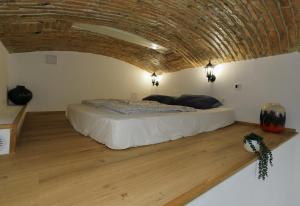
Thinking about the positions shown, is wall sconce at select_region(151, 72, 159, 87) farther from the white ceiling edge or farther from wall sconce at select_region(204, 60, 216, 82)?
wall sconce at select_region(204, 60, 216, 82)

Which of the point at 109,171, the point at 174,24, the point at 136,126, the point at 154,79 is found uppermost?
the point at 174,24

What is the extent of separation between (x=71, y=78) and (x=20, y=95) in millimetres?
1170

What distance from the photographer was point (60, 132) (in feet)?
7.92

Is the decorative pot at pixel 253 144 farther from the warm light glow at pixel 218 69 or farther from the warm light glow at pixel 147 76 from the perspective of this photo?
the warm light glow at pixel 147 76

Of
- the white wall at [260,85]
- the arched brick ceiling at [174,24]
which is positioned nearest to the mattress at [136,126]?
the white wall at [260,85]

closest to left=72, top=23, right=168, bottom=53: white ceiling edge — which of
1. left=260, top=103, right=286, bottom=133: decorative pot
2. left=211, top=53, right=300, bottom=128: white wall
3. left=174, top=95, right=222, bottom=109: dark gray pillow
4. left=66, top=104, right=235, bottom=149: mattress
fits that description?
left=174, top=95, right=222, bottom=109: dark gray pillow

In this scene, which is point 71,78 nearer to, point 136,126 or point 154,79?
point 154,79

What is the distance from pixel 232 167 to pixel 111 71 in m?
4.24

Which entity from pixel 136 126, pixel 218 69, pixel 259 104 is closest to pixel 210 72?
pixel 218 69

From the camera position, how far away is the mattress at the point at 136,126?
1.72 meters

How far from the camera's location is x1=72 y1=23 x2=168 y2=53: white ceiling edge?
3.32 metres

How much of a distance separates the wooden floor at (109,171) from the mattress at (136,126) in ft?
0.30

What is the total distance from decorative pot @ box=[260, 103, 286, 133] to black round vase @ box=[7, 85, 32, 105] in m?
4.38

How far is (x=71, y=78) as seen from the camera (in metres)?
4.48
